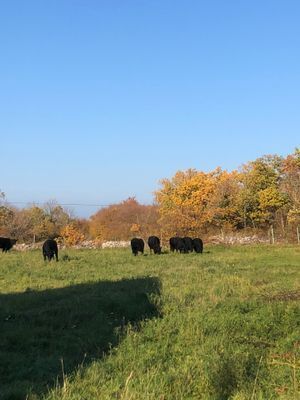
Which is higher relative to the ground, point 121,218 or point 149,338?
point 121,218

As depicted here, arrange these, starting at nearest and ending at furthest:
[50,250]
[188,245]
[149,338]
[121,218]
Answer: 1. [149,338]
2. [50,250]
3. [188,245]
4. [121,218]

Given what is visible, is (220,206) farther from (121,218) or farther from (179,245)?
(121,218)

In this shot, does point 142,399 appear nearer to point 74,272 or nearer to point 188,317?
point 188,317

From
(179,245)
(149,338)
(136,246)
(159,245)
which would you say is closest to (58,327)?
(149,338)

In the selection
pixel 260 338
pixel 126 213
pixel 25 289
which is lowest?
pixel 260 338

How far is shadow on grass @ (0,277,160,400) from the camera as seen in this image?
7398mm

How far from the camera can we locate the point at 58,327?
33.4 ft

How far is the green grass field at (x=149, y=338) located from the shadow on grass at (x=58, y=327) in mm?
22

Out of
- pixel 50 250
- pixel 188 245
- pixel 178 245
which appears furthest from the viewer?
pixel 178 245

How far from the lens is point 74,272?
736 inches

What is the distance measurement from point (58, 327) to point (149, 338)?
6.80 ft

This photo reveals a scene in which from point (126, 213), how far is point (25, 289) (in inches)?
3281

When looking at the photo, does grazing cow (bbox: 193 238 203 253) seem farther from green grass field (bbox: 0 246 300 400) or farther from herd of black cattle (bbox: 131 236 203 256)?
green grass field (bbox: 0 246 300 400)

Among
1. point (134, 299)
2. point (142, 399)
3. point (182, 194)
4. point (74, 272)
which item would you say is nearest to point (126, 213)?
point (182, 194)
